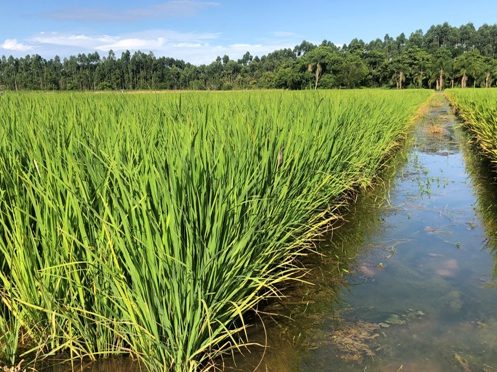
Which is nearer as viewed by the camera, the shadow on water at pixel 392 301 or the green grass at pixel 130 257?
the green grass at pixel 130 257

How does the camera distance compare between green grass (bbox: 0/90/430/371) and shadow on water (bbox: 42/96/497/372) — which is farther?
shadow on water (bbox: 42/96/497/372)

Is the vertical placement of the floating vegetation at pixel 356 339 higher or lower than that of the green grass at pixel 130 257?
lower

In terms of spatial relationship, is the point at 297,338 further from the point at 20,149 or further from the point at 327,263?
the point at 20,149

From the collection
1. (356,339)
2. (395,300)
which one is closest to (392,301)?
(395,300)

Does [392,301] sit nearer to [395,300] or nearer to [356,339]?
[395,300]

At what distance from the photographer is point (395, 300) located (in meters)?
2.82

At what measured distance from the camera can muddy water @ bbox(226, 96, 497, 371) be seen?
221 cm

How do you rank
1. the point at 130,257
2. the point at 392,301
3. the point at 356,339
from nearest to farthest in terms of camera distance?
the point at 130,257 < the point at 356,339 < the point at 392,301

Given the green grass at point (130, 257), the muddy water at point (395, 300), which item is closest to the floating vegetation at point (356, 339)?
the muddy water at point (395, 300)

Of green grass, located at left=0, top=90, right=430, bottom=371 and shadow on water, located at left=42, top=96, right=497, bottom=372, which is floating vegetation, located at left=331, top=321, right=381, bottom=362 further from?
green grass, located at left=0, top=90, right=430, bottom=371

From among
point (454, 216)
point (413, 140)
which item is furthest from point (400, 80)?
point (454, 216)

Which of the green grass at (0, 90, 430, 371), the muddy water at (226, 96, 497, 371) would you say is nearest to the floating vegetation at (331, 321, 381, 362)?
the muddy water at (226, 96, 497, 371)

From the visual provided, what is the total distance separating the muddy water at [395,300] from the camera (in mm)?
2207

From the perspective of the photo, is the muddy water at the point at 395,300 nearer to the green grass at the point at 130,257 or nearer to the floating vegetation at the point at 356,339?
the floating vegetation at the point at 356,339
